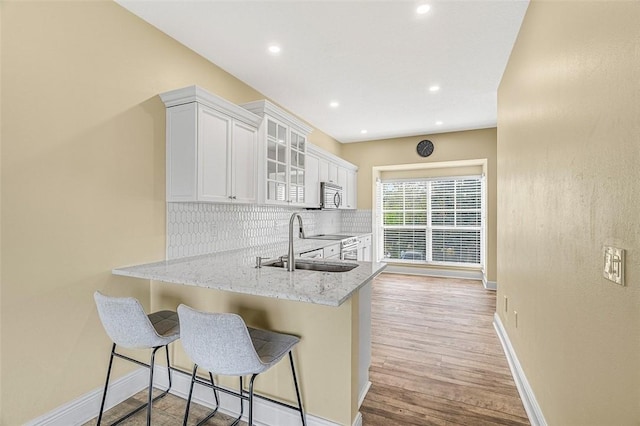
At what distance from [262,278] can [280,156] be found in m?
1.86

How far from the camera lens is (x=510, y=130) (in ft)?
8.82

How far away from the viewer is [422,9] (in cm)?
217

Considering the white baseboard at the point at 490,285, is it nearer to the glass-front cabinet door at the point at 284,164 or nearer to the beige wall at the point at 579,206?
the beige wall at the point at 579,206

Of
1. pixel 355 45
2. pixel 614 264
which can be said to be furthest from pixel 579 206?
pixel 355 45

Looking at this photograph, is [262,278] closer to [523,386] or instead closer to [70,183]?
[70,183]

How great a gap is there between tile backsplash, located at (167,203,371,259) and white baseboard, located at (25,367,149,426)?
907 mm

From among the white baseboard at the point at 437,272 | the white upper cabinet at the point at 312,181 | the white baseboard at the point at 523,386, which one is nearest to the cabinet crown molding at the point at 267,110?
the white upper cabinet at the point at 312,181

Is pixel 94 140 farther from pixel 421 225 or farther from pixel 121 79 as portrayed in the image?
pixel 421 225

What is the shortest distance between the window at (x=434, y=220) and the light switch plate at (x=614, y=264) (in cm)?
521

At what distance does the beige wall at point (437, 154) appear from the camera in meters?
5.08

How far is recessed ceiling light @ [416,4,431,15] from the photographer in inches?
84.4

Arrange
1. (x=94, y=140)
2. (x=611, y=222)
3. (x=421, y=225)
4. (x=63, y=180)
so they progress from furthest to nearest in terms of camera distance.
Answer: (x=421, y=225), (x=94, y=140), (x=63, y=180), (x=611, y=222)

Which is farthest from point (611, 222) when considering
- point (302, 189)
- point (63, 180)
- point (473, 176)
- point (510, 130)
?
point (473, 176)

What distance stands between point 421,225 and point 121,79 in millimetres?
5656
